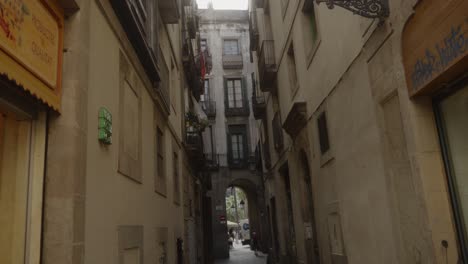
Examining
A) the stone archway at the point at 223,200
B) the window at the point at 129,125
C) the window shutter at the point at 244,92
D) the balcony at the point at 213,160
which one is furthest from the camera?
the window shutter at the point at 244,92

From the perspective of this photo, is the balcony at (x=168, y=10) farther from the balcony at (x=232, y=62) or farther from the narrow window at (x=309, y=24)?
the balcony at (x=232, y=62)

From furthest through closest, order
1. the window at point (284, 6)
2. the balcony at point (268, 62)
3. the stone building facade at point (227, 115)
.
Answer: the stone building facade at point (227, 115) < the balcony at point (268, 62) < the window at point (284, 6)

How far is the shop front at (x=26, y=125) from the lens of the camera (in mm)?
3378

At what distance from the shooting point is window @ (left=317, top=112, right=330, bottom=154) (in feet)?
29.6

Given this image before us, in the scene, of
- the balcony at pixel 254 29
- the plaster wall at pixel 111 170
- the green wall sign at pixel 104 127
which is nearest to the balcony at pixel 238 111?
the balcony at pixel 254 29

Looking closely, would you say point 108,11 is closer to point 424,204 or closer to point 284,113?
point 424,204

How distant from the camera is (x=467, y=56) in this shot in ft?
12.4

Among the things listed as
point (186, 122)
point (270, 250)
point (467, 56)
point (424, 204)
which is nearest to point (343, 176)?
point (424, 204)

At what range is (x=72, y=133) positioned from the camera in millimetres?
3947

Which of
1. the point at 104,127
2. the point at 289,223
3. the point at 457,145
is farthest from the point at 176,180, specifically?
the point at 457,145

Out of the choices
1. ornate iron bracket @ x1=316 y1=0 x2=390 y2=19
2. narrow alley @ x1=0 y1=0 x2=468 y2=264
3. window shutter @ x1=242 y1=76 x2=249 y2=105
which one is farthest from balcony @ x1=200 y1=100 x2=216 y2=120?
ornate iron bracket @ x1=316 y1=0 x2=390 y2=19

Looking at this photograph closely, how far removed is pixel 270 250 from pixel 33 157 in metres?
16.4

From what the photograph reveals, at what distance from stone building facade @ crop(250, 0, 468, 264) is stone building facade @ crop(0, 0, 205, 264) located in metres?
3.37

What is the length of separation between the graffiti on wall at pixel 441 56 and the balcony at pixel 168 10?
7.11 meters
